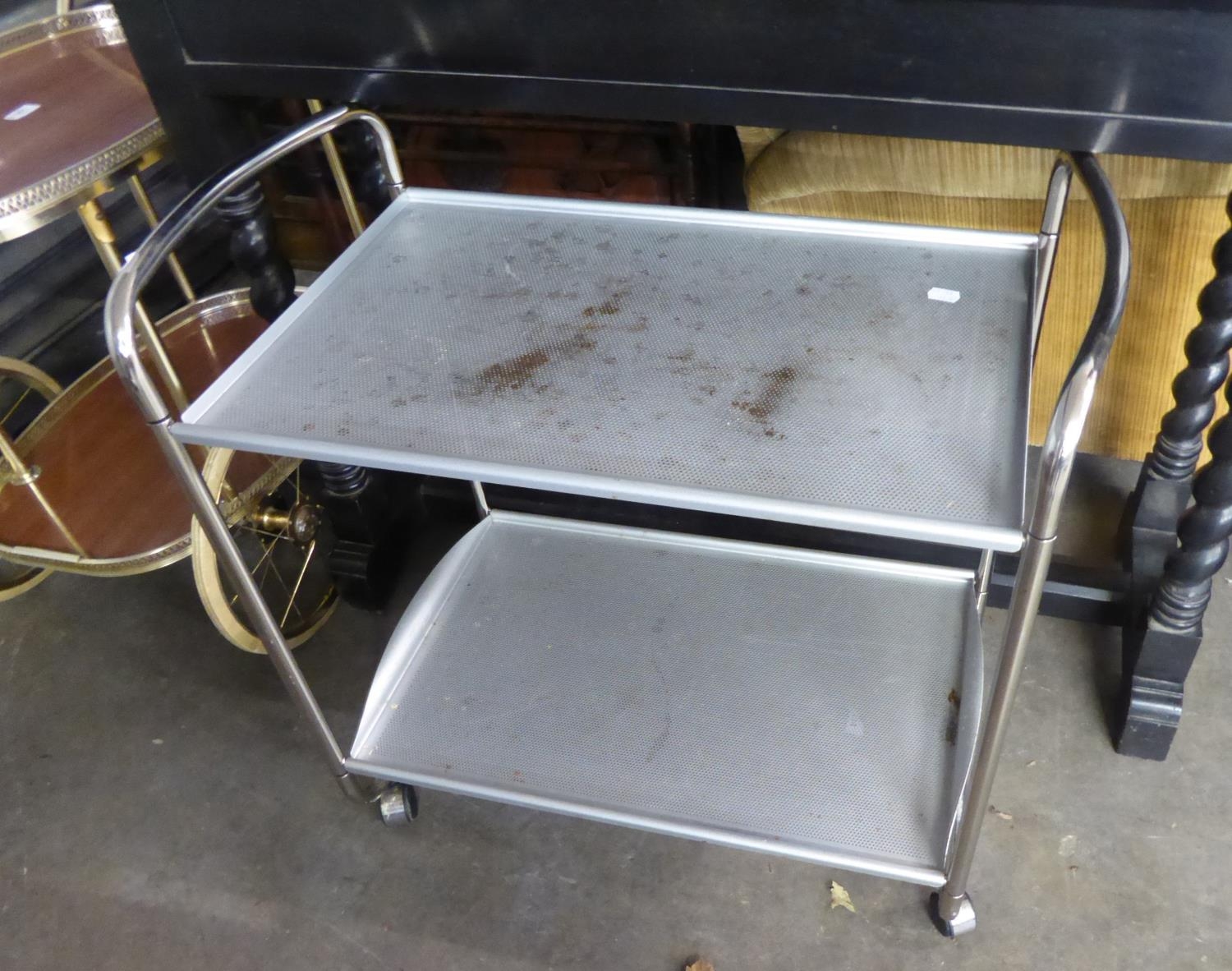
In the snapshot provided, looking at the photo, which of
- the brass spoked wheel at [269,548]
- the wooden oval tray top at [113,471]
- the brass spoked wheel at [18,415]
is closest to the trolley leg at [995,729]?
the brass spoked wheel at [269,548]

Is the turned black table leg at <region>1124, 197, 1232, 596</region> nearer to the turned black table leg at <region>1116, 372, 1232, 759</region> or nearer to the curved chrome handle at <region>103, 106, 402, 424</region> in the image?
the turned black table leg at <region>1116, 372, 1232, 759</region>

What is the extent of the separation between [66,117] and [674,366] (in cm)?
91

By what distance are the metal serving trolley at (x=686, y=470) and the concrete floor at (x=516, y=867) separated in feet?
0.26

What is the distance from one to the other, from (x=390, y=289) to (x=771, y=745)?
0.61m

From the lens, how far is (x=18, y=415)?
70.1 inches

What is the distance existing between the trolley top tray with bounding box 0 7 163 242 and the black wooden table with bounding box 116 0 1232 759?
13cm

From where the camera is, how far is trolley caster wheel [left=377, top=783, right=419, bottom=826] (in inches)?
A: 47.2

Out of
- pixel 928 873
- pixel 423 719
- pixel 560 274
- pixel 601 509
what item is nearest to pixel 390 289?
pixel 560 274

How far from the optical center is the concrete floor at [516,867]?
1.07 metres

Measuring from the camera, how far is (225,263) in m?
2.21

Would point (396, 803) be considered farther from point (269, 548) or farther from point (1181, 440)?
point (1181, 440)

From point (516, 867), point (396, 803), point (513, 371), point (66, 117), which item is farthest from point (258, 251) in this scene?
point (516, 867)

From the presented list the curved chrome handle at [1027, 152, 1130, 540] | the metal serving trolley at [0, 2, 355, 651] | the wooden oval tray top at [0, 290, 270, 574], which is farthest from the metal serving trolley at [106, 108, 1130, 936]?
the wooden oval tray top at [0, 290, 270, 574]

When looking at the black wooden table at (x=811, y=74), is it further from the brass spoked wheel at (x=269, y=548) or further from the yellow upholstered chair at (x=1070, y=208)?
the brass spoked wheel at (x=269, y=548)
